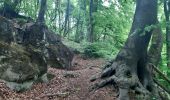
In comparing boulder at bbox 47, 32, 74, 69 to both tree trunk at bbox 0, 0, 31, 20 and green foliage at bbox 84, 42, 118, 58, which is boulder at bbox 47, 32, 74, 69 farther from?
green foliage at bbox 84, 42, 118, 58

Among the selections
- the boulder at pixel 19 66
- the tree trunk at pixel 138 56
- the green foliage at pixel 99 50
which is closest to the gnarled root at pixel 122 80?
the tree trunk at pixel 138 56

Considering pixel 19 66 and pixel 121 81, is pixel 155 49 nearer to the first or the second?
pixel 121 81

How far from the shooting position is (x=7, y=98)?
8898 millimetres

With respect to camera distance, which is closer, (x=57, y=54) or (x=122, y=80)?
(x=122, y=80)

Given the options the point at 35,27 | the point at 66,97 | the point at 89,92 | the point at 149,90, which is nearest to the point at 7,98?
the point at 66,97

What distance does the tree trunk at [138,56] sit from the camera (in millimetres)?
10555

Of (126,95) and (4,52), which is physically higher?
(4,52)

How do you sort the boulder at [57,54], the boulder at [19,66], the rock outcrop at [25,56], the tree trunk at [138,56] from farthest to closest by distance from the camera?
1. the boulder at [57,54]
2. the tree trunk at [138,56]
3. the rock outcrop at [25,56]
4. the boulder at [19,66]

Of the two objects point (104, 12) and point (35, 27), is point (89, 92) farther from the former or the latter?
point (104, 12)

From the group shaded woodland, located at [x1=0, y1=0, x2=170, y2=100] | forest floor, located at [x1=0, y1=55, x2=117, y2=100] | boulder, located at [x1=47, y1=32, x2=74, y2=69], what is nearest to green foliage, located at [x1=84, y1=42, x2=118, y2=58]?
boulder, located at [x1=47, y1=32, x2=74, y2=69]

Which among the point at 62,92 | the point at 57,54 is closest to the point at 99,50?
the point at 57,54

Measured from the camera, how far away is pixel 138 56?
10859 millimetres

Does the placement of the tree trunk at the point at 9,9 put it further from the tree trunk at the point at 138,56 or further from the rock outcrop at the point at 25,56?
the tree trunk at the point at 138,56

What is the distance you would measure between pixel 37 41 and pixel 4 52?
3.98m
